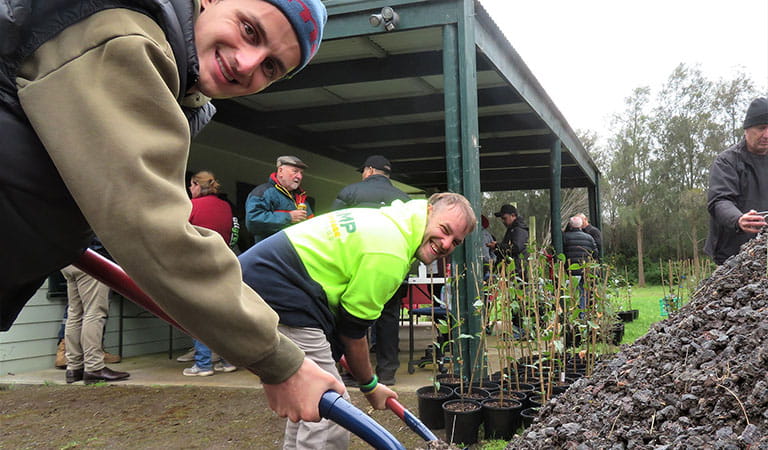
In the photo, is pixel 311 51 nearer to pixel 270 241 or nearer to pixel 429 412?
pixel 270 241

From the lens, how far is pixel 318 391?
1.16 meters

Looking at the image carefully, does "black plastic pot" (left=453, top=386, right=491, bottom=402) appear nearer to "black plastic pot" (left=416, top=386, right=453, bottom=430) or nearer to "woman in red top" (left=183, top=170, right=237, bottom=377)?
"black plastic pot" (left=416, top=386, right=453, bottom=430)

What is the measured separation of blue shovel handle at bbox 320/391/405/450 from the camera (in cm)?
116

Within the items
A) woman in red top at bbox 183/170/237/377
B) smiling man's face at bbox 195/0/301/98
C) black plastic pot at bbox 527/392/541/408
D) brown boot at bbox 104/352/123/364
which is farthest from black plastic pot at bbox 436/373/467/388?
brown boot at bbox 104/352/123/364

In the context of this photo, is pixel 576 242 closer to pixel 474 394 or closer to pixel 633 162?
pixel 474 394

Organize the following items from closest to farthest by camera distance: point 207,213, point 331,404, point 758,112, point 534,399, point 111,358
A: 1. point 331,404
2. point 534,399
3. point 758,112
4. point 207,213
5. point 111,358

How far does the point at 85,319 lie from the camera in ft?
17.1

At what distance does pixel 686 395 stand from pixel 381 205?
337cm

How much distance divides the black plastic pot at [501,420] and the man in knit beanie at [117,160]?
2.63 m

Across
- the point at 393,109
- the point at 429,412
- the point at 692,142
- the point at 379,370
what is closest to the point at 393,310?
the point at 379,370

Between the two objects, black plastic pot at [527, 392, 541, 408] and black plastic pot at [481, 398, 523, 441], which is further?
black plastic pot at [527, 392, 541, 408]

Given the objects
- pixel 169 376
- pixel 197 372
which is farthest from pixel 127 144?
pixel 169 376

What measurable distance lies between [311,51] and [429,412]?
3.00 metres

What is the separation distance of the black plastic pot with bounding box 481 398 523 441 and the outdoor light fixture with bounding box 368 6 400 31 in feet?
10.2
